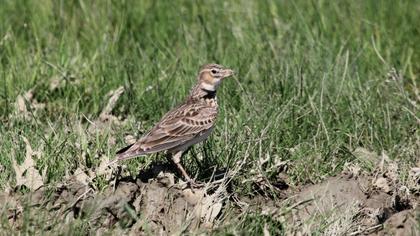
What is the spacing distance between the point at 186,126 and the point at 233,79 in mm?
1825

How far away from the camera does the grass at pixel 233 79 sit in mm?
7125

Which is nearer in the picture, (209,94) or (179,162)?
(179,162)

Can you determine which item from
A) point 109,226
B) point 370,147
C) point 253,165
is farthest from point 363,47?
point 109,226

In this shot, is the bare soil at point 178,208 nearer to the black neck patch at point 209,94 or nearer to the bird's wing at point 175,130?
the bird's wing at point 175,130

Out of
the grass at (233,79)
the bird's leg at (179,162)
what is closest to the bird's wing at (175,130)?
the bird's leg at (179,162)

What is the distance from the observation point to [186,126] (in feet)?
22.2

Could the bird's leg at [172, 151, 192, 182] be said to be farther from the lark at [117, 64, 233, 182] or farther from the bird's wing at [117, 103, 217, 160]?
the bird's wing at [117, 103, 217, 160]

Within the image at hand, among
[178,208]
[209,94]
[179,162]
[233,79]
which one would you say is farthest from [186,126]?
[233,79]

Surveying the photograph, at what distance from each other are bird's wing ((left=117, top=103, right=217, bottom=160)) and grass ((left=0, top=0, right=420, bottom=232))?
0.94 feet

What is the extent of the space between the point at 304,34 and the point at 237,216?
368 centimetres

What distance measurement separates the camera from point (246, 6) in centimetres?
1014

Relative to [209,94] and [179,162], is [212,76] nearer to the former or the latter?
[209,94]

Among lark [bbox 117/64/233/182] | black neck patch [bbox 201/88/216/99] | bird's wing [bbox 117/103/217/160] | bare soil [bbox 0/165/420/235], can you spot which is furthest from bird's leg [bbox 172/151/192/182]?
black neck patch [bbox 201/88/216/99]

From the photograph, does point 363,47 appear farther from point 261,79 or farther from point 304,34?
point 261,79
